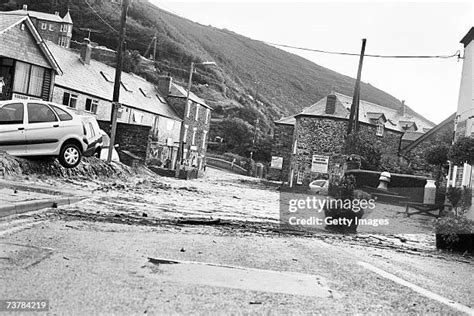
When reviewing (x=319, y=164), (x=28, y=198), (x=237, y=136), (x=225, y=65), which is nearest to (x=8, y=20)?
(x=28, y=198)

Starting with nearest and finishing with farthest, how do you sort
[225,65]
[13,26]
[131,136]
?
[13,26], [131,136], [225,65]

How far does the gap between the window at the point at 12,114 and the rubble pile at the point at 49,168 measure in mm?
895

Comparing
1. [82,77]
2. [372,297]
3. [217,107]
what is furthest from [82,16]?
[372,297]

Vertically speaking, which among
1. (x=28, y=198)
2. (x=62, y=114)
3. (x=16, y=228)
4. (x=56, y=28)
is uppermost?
(x=56, y=28)

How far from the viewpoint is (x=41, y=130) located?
15562 millimetres

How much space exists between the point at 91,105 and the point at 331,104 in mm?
23416

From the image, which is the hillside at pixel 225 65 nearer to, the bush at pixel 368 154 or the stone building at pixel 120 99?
the stone building at pixel 120 99

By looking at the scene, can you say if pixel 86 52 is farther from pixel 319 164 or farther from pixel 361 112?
pixel 361 112

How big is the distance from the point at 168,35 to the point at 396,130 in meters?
89.0

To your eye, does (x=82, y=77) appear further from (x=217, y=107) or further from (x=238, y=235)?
(x=217, y=107)

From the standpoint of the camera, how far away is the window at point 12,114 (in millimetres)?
14938

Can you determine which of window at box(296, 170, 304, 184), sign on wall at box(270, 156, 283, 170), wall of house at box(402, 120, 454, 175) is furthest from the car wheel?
sign on wall at box(270, 156, 283, 170)

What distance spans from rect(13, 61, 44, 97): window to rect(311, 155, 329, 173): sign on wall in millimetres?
26662

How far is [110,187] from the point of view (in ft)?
60.4
